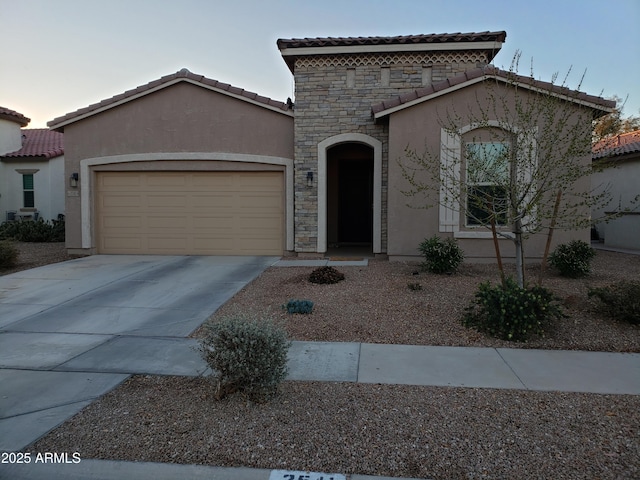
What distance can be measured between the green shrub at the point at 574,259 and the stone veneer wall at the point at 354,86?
14.0ft

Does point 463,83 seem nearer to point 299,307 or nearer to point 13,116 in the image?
point 299,307

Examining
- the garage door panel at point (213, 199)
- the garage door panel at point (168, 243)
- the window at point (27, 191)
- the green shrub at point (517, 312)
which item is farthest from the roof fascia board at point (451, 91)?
the window at point (27, 191)

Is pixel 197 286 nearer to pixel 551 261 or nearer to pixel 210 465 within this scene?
pixel 210 465

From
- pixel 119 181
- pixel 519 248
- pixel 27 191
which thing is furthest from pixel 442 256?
pixel 27 191

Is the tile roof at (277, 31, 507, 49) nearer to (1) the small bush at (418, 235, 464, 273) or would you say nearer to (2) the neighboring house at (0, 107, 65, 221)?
(1) the small bush at (418, 235, 464, 273)

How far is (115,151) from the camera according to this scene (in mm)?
13586

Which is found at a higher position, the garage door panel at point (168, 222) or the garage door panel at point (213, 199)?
the garage door panel at point (213, 199)

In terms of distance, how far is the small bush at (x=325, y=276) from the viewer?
941cm

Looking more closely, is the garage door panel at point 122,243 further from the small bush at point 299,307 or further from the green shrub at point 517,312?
the green shrub at point 517,312

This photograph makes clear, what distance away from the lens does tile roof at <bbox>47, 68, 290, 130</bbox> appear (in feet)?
42.0

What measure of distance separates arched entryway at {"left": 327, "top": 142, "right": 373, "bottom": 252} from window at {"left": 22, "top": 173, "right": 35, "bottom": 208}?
45.6 ft

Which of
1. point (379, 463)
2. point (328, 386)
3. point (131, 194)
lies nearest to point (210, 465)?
point (379, 463)

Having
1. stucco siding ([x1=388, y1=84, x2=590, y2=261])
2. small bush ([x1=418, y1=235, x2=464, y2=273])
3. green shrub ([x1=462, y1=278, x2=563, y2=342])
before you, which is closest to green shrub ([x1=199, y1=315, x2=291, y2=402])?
green shrub ([x1=462, y1=278, x2=563, y2=342])

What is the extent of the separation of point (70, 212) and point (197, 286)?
21.6 ft
